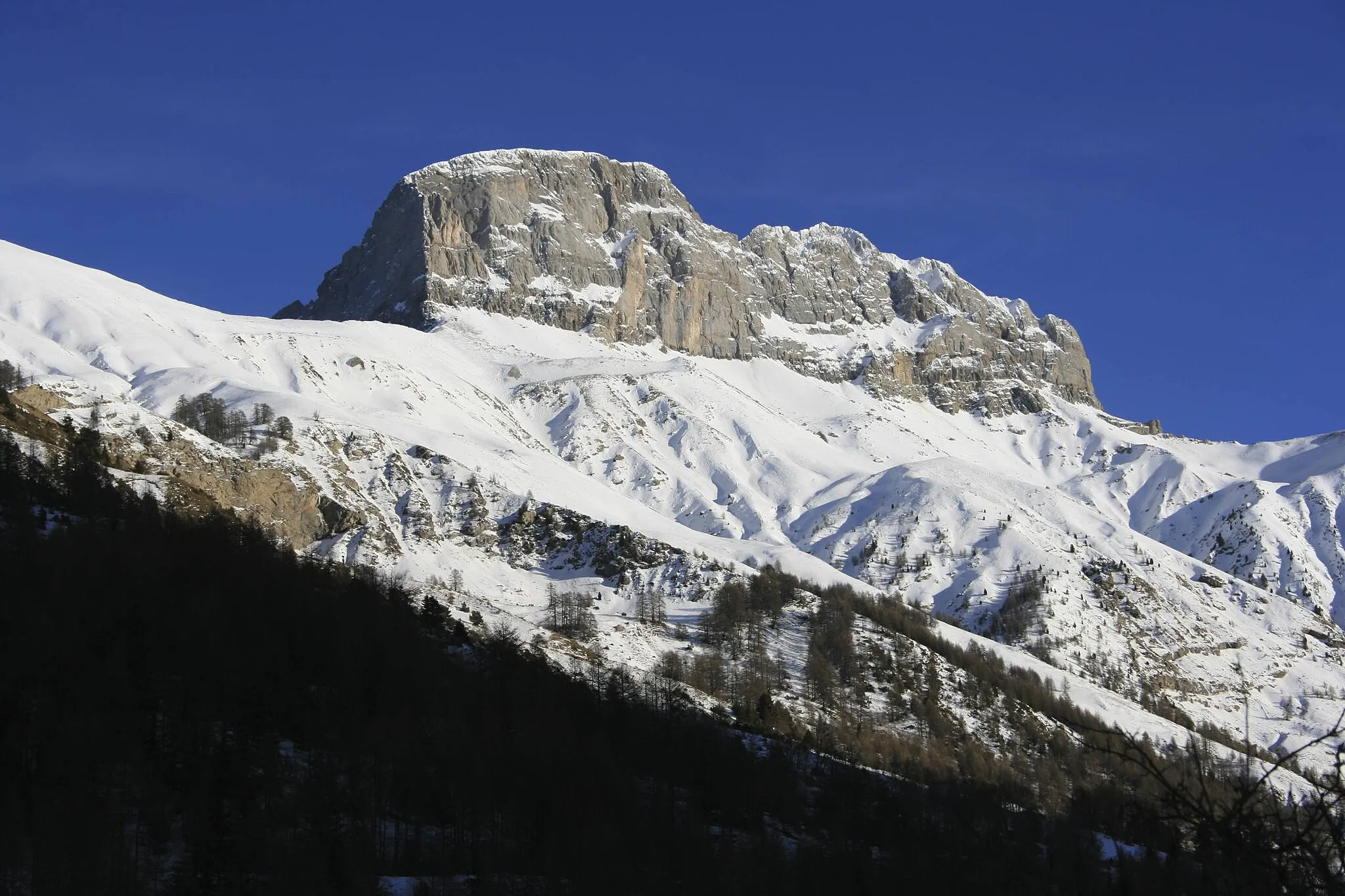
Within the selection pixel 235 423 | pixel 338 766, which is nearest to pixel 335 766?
pixel 338 766

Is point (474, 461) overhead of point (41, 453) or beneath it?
overhead

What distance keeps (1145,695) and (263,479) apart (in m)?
131

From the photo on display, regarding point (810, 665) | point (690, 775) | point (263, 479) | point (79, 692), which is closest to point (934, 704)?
point (810, 665)

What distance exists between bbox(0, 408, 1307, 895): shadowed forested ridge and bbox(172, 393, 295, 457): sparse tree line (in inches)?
2491

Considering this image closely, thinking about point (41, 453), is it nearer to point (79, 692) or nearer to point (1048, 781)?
point (79, 692)

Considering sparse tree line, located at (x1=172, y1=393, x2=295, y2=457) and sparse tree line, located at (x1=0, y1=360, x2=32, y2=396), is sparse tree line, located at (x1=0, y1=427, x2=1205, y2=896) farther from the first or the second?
sparse tree line, located at (x1=172, y1=393, x2=295, y2=457)

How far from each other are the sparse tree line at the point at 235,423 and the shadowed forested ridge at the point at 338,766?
63272 mm

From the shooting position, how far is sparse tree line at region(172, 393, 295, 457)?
510ft

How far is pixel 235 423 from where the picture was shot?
530ft

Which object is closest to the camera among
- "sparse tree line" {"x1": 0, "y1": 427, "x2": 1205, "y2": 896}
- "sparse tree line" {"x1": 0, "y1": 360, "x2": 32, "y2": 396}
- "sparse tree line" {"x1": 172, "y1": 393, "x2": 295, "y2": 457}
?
"sparse tree line" {"x1": 0, "y1": 427, "x2": 1205, "y2": 896}

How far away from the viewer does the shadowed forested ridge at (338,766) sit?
45.8 meters

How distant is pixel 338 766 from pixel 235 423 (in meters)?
114

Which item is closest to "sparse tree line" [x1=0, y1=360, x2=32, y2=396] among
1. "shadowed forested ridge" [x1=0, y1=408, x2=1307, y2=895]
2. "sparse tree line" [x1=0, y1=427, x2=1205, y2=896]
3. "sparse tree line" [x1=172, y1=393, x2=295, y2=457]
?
"sparse tree line" [x1=172, y1=393, x2=295, y2=457]

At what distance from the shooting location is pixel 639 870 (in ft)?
174
